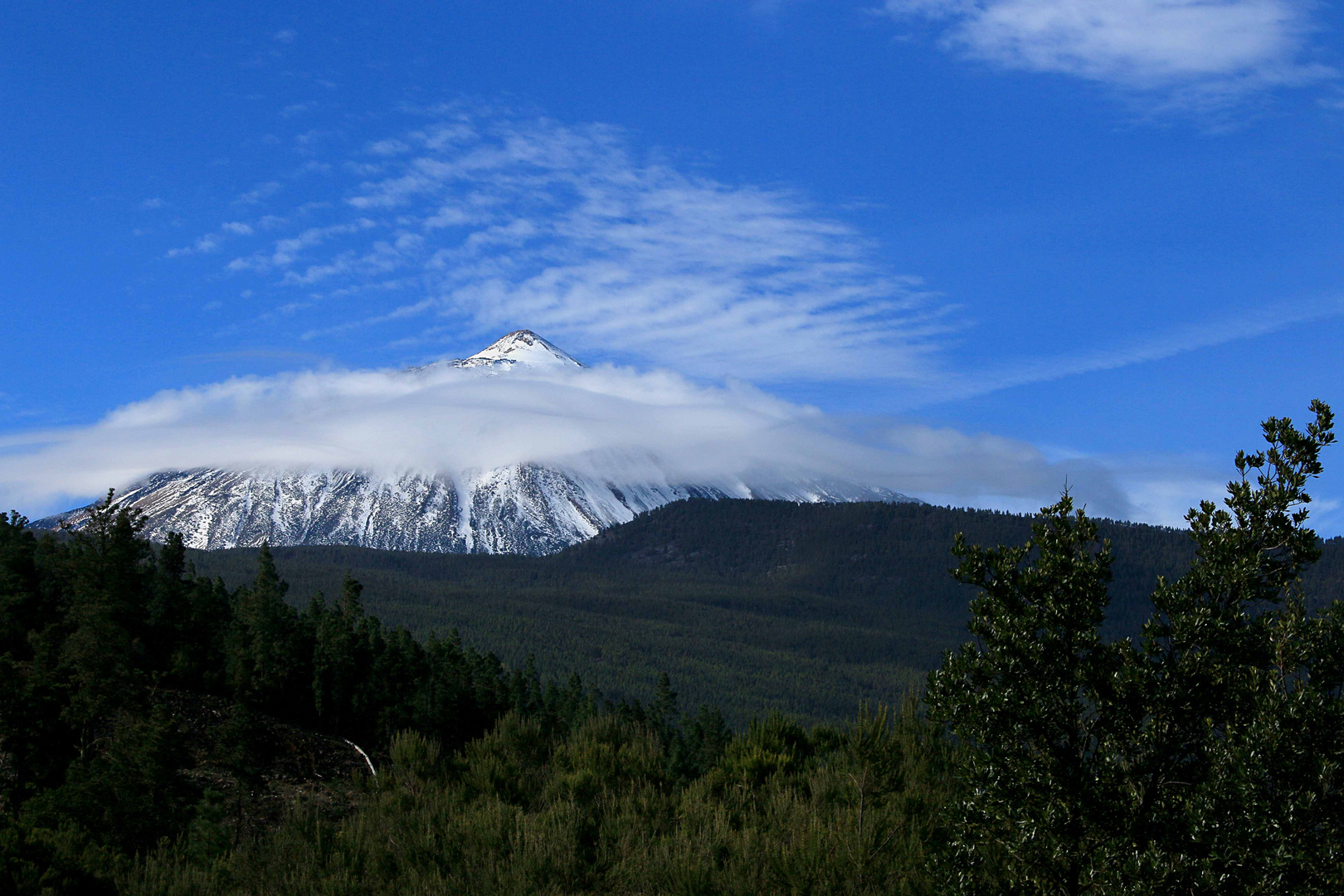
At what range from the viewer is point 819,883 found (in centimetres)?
1202

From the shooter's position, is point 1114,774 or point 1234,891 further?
point 1114,774

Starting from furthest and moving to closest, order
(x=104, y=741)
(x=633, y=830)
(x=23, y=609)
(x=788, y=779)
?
(x=23, y=609) < (x=104, y=741) < (x=788, y=779) < (x=633, y=830)

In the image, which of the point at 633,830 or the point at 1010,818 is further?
the point at 633,830

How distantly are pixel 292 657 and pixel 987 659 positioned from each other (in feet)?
175

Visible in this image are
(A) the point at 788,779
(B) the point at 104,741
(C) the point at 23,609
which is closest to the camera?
(A) the point at 788,779

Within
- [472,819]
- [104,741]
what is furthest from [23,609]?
[472,819]

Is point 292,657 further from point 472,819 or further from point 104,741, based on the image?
point 472,819

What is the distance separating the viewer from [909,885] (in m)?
11.7

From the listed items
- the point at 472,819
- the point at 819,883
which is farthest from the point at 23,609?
the point at 819,883

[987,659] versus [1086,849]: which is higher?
[987,659]

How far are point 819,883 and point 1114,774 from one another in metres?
3.86

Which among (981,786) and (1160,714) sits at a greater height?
(1160,714)

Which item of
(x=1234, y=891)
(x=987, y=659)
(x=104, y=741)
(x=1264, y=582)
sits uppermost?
(x=1264, y=582)

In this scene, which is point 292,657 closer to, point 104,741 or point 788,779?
point 104,741
